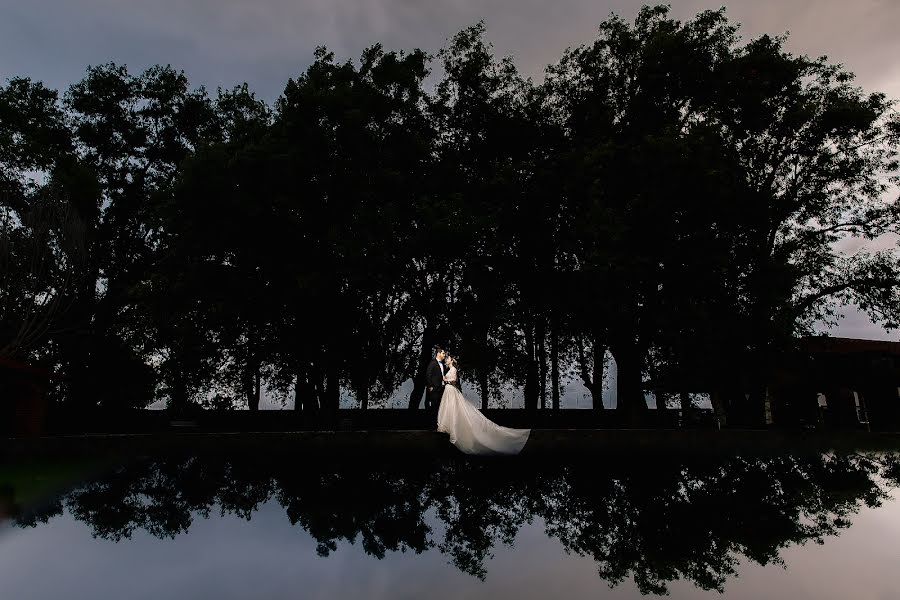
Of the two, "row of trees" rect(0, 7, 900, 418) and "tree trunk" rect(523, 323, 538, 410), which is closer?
"row of trees" rect(0, 7, 900, 418)

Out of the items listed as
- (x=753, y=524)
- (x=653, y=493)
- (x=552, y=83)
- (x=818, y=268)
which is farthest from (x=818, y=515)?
(x=552, y=83)

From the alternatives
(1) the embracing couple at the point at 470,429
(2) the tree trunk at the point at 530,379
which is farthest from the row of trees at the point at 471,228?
(1) the embracing couple at the point at 470,429

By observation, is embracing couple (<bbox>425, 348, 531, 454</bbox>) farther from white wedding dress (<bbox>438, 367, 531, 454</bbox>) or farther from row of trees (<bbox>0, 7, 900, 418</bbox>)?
row of trees (<bbox>0, 7, 900, 418</bbox>)

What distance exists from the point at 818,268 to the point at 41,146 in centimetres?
3881

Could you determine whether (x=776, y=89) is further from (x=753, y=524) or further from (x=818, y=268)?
(x=753, y=524)

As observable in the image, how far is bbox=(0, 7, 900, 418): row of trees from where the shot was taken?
2575 cm

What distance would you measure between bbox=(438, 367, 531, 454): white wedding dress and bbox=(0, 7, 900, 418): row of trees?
33.3 feet

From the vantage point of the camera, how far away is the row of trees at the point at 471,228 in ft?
84.5

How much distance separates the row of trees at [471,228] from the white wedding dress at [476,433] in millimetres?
10138

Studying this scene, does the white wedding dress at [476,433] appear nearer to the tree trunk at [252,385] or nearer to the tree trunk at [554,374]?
the tree trunk at [252,385]

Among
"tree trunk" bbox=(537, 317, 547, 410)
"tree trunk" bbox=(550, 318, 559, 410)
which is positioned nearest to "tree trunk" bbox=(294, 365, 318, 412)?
"tree trunk" bbox=(537, 317, 547, 410)

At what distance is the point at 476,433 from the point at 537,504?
248 inches

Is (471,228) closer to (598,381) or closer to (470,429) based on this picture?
(470,429)

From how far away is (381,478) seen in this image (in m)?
11.6
